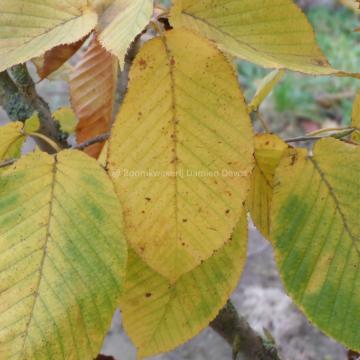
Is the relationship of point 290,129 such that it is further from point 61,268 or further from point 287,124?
point 61,268

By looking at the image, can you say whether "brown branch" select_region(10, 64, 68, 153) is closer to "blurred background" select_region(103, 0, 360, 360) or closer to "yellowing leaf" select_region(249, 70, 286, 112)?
"yellowing leaf" select_region(249, 70, 286, 112)

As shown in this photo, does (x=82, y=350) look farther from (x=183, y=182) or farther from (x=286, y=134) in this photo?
(x=286, y=134)

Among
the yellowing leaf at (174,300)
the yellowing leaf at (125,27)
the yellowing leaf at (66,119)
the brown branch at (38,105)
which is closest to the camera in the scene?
the yellowing leaf at (125,27)

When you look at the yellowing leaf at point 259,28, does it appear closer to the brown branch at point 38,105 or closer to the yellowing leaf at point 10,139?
the yellowing leaf at point 10,139

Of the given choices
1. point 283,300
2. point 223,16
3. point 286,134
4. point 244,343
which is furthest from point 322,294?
point 286,134

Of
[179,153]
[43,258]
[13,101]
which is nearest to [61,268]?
[43,258]

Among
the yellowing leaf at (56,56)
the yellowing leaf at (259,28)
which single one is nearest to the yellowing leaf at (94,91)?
the yellowing leaf at (56,56)

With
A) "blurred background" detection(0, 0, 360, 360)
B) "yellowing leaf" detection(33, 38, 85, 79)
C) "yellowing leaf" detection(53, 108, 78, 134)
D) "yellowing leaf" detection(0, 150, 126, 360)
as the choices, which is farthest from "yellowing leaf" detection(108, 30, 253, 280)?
"yellowing leaf" detection(53, 108, 78, 134)
